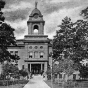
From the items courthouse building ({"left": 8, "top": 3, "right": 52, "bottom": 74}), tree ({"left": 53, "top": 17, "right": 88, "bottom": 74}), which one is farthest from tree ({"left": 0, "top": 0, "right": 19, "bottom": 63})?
courthouse building ({"left": 8, "top": 3, "right": 52, "bottom": 74})

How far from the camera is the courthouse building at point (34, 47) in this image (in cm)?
6825

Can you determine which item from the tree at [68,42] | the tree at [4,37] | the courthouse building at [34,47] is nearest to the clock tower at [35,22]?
the courthouse building at [34,47]

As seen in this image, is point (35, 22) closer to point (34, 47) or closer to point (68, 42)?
point (34, 47)

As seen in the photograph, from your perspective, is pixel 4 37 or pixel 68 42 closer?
pixel 4 37

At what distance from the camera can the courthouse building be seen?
6825cm

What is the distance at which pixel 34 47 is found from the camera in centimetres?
6900

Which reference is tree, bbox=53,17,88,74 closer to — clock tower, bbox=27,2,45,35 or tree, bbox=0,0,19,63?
tree, bbox=0,0,19,63

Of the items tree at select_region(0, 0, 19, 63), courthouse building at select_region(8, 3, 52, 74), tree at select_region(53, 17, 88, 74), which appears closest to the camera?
tree at select_region(0, 0, 19, 63)

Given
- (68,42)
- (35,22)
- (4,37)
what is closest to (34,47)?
(35,22)

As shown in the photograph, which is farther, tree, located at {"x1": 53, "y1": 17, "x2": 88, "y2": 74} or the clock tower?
the clock tower

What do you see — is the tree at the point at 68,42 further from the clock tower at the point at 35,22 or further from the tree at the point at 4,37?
the clock tower at the point at 35,22

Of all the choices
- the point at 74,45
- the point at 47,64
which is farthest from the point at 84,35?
the point at 47,64

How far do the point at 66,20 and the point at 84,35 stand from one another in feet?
37.6

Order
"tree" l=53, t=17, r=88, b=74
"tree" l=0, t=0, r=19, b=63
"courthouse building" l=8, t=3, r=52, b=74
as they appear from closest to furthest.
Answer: "tree" l=0, t=0, r=19, b=63
"tree" l=53, t=17, r=88, b=74
"courthouse building" l=8, t=3, r=52, b=74
